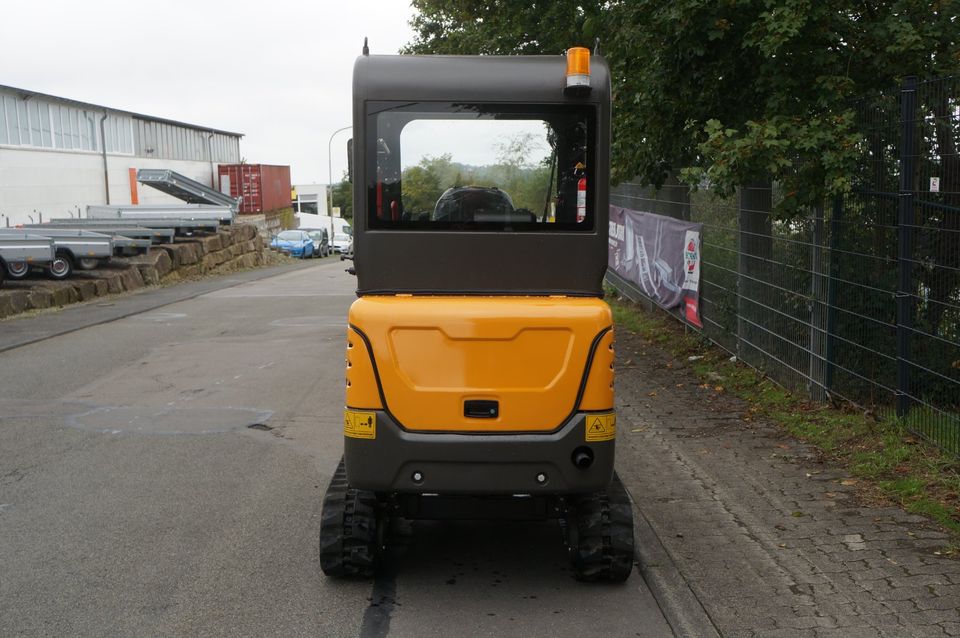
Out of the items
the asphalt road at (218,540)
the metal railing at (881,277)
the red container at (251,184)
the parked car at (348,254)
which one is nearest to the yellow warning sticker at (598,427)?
the asphalt road at (218,540)

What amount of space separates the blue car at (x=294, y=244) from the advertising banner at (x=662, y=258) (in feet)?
128

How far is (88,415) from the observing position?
10.6m

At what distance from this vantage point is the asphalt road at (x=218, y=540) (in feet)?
17.5

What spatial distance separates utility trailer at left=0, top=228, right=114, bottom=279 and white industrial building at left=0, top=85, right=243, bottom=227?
11424 mm

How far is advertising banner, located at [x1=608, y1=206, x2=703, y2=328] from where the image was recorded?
1345cm

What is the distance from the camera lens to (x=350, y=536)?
571 cm

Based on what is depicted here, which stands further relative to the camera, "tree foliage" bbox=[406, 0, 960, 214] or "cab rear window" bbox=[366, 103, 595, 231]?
"tree foliage" bbox=[406, 0, 960, 214]

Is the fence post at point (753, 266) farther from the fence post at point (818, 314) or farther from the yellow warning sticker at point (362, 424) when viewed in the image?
the yellow warning sticker at point (362, 424)

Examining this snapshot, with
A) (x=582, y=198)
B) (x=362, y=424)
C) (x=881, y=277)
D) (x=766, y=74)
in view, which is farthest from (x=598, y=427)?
(x=766, y=74)

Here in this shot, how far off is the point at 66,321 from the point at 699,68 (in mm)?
13430

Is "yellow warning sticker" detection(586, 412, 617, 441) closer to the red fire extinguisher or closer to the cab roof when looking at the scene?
the red fire extinguisher

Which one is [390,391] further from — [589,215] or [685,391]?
[685,391]

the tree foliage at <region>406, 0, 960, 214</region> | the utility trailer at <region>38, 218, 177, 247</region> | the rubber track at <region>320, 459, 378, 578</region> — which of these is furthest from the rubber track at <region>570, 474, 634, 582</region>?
the utility trailer at <region>38, 218, 177, 247</region>

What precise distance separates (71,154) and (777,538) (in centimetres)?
4470
